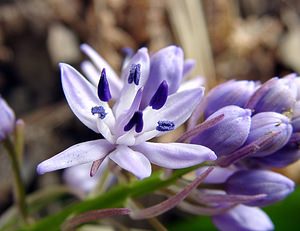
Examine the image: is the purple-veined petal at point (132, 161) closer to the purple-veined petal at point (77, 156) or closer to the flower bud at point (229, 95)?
the purple-veined petal at point (77, 156)

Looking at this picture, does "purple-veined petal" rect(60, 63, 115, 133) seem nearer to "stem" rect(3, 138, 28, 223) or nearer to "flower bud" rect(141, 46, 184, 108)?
"flower bud" rect(141, 46, 184, 108)

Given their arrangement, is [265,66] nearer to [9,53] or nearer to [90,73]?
[9,53]

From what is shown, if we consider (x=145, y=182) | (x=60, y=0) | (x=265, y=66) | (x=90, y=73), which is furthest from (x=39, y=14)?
(x=145, y=182)

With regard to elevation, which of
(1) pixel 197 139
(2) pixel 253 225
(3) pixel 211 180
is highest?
(1) pixel 197 139

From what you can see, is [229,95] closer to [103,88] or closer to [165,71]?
[165,71]

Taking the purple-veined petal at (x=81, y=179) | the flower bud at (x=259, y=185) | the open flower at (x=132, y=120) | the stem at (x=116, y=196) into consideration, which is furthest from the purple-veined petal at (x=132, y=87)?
the purple-veined petal at (x=81, y=179)

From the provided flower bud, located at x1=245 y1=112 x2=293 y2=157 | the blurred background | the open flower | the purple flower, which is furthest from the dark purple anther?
the blurred background
